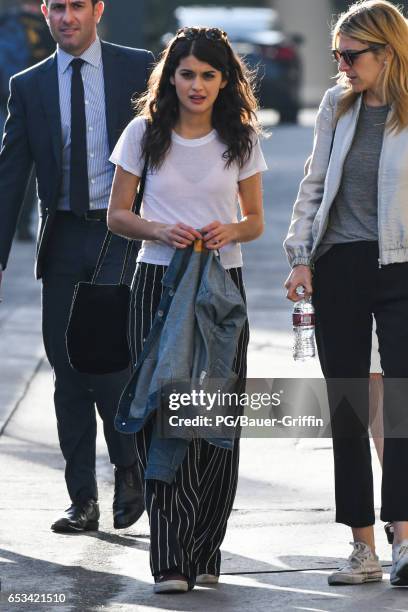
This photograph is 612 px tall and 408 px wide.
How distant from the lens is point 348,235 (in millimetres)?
5441

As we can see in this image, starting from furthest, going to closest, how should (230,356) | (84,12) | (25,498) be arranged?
(25,498), (84,12), (230,356)

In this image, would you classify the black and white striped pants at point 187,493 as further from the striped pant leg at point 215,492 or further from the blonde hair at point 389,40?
the blonde hair at point 389,40

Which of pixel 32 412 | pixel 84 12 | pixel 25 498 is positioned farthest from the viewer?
pixel 32 412

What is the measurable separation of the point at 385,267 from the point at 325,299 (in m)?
0.23

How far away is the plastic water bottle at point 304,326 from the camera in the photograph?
217 inches

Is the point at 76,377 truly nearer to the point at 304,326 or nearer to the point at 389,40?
the point at 304,326

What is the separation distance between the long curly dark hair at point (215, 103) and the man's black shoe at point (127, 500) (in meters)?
1.45

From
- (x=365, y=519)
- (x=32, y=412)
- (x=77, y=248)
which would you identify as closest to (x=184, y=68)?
(x=77, y=248)

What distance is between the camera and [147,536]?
6105 mm

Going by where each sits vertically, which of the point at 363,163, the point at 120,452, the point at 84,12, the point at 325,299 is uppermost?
the point at 84,12

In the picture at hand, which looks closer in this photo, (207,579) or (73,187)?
(207,579)

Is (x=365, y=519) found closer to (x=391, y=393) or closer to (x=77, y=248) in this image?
(x=391, y=393)

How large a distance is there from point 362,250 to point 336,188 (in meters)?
0.22

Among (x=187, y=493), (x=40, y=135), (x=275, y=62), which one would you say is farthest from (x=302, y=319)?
(x=275, y=62)
